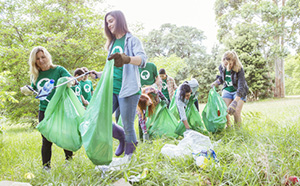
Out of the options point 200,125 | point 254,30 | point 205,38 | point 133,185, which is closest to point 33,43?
point 200,125

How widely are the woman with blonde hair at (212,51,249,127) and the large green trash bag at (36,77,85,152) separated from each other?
223 cm

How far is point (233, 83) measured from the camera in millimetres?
3404

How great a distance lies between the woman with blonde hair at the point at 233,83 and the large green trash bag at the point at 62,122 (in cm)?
223

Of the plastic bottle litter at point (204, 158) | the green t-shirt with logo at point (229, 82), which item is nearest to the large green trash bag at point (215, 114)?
the green t-shirt with logo at point (229, 82)

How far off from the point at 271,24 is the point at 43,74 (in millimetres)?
15860

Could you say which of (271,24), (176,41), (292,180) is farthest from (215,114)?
(176,41)

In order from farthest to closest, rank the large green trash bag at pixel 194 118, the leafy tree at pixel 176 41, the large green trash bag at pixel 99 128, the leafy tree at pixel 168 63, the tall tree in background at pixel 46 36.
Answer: the leafy tree at pixel 176 41 < the leafy tree at pixel 168 63 < the tall tree in background at pixel 46 36 < the large green trash bag at pixel 194 118 < the large green trash bag at pixel 99 128

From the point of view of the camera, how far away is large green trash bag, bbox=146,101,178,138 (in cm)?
323

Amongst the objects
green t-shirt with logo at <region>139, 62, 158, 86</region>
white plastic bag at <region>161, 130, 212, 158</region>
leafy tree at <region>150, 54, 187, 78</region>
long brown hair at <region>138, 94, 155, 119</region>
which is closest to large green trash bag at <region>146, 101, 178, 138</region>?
long brown hair at <region>138, 94, 155, 119</region>

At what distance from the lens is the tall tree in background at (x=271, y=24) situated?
548 inches

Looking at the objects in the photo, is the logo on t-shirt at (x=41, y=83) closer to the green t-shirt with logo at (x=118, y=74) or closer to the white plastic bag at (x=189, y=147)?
the green t-shirt with logo at (x=118, y=74)

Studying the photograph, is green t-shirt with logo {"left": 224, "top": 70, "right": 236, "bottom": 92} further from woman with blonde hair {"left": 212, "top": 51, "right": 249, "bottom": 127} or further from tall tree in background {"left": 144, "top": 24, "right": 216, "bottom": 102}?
tall tree in background {"left": 144, "top": 24, "right": 216, "bottom": 102}

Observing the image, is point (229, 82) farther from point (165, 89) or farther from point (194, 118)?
point (165, 89)

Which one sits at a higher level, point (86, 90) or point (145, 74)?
point (145, 74)
